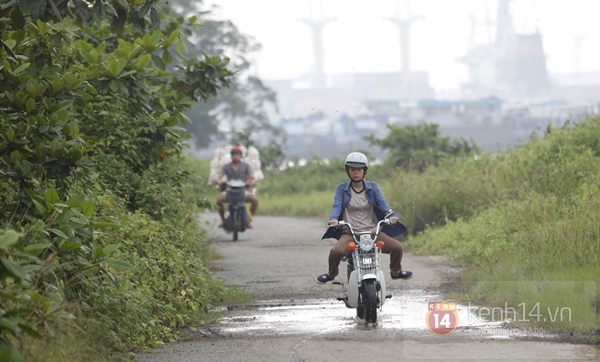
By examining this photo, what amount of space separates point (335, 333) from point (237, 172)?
34.4ft

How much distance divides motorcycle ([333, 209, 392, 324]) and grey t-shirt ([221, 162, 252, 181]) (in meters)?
9.39

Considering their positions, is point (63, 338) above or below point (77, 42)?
below

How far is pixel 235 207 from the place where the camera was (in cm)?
1817

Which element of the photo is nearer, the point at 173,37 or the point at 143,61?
the point at 143,61

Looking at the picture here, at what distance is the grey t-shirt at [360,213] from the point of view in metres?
9.59

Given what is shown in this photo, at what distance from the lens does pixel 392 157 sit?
26.7 m

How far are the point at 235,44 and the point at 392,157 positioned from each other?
97.3 ft

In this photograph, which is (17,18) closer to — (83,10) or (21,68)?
(21,68)

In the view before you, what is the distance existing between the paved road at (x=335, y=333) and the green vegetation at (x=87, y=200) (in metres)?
0.49

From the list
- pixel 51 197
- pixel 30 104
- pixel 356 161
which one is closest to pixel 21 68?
pixel 30 104

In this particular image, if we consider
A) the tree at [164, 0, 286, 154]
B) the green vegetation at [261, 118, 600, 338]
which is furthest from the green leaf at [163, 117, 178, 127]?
the tree at [164, 0, 286, 154]

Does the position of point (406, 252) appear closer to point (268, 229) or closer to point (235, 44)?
point (268, 229)

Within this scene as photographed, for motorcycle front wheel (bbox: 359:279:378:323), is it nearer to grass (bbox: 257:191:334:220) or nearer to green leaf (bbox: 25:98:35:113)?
green leaf (bbox: 25:98:35:113)

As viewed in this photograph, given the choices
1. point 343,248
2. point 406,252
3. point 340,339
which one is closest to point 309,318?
point 343,248
